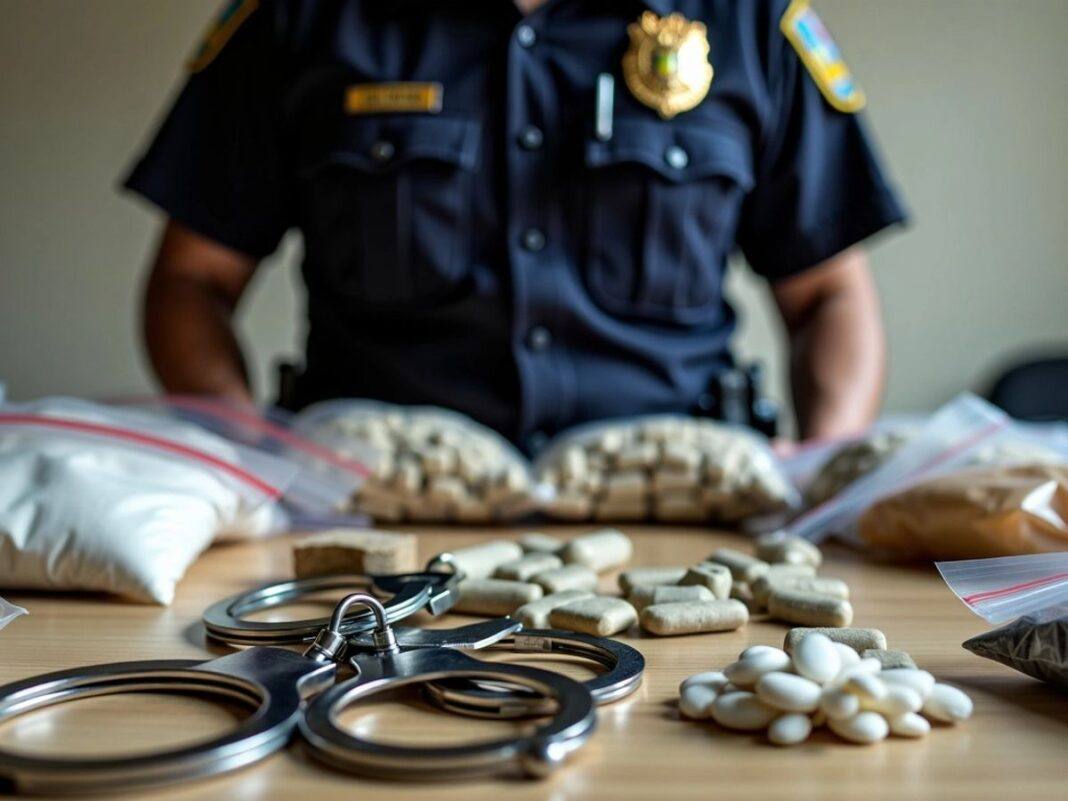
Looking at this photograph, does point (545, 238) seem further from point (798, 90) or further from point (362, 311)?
point (798, 90)

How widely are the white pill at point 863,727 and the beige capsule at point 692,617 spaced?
6.2 inches

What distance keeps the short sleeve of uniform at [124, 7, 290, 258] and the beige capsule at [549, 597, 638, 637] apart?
2.47 ft

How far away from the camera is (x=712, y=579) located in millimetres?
626

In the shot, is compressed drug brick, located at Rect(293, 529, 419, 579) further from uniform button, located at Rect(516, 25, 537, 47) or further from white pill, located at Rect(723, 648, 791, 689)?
uniform button, located at Rect(516, 25, 537, 47)

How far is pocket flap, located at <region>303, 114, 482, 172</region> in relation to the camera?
3.59 feet

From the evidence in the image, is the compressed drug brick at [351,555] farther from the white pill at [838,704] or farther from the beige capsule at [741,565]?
the white pill at [838,704]

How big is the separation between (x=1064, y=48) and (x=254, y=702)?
2171 millimetres

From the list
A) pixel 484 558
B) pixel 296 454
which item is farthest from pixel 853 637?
pixel 296 454

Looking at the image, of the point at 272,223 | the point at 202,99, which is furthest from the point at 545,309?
the point at 202,99

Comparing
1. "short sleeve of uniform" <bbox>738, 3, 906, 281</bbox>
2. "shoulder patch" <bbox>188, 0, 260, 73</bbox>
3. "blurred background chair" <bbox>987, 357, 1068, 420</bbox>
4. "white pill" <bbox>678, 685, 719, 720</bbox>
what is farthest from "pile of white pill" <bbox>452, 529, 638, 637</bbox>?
"blurred background chair" <bbox>987, 357, 1068, 420</bbox>

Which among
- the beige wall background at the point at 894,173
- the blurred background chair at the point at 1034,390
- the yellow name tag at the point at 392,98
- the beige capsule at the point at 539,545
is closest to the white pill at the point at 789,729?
the beige capsule at the point at 539,545

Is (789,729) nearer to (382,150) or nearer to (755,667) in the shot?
(755,667)

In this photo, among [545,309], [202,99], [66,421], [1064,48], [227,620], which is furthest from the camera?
[1064,48]

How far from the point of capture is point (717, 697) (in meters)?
0.44
